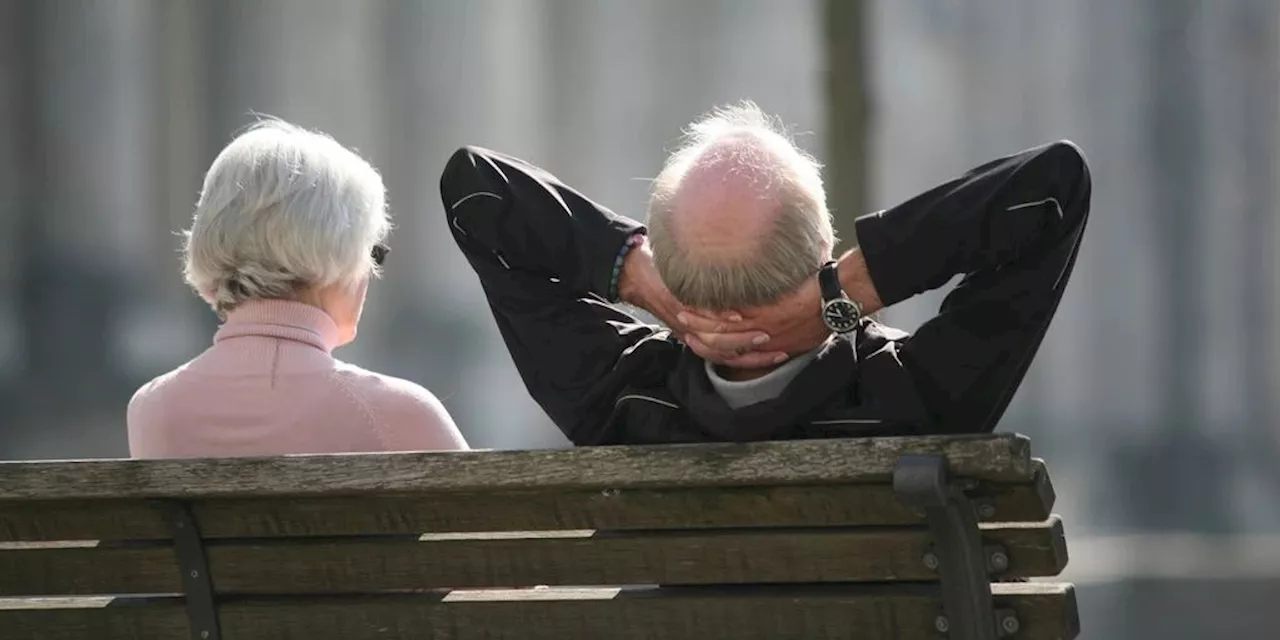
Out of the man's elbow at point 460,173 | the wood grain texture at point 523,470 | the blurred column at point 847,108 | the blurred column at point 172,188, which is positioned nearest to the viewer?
the wood grain texture at point 523,470

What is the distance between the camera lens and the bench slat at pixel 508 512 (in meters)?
2.37

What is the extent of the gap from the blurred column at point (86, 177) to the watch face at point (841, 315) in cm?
525

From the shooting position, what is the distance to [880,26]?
6.62 meters

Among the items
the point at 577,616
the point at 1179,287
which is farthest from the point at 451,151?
the point at 577,616

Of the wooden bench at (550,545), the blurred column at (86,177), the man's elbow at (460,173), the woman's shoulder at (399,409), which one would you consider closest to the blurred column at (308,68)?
the blurred column at (86,177)

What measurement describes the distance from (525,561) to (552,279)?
1.73ft

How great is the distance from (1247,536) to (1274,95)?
52.6 inches

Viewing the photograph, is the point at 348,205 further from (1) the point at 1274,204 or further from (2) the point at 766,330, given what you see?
(1) the point at 1274,204

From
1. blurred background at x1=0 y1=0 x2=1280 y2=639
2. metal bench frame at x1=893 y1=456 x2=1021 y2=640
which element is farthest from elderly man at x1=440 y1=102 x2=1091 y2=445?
blurred background at x1=0 y1=0 x2=1280 y2=639

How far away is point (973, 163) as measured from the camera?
266 inches

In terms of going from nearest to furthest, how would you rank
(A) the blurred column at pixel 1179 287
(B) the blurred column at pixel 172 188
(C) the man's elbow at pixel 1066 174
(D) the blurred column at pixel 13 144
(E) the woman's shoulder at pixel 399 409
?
(C) the man's elbow at pixel 1066 174 → (E) the woman's shoulder at pixel 399 409 → (A) the blurred column at pixel 1179 287 → (B) the blurred column at pixel 172 188 → (D) the blurred column at pixel 13 144

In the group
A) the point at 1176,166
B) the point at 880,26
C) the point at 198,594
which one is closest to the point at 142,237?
the point at 880,26

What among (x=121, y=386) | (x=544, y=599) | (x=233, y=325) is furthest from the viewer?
(x=121, y=386)

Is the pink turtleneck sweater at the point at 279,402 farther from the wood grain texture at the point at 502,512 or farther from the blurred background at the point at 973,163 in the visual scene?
the blurred background at the point at 973,163
